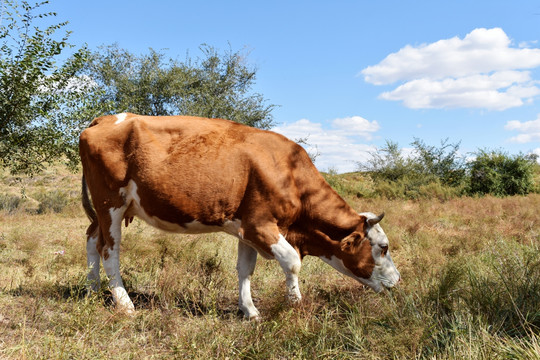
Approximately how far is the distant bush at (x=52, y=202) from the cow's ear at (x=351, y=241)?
1591 centimetres

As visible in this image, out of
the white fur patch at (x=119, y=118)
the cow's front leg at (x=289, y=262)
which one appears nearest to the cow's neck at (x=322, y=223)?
the cow's front leg at (x=289, y=262)

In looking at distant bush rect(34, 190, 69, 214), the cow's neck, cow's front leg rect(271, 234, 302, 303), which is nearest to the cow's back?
the cow's neck

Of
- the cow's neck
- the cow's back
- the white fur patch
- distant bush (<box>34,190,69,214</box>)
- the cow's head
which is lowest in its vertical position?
distant bush (<box>34,190,69,214</box>)

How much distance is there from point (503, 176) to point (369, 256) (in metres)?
26.3

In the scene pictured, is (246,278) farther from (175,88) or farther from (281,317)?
(175,88)

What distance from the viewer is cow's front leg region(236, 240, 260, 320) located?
5.27 meters

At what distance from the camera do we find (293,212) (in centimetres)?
532

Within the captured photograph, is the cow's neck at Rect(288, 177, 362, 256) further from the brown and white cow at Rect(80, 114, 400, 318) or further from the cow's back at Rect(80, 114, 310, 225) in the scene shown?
the cow's back at Rect(80, 114, 310, 225)

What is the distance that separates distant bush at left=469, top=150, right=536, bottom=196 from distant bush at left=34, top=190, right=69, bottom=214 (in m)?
23.3

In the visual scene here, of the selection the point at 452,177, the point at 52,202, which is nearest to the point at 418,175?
the point at 452,177

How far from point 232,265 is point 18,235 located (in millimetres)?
5864

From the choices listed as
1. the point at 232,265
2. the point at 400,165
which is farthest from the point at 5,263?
the point at 400,165

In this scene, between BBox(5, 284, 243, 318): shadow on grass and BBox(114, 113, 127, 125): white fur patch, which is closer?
BBox(5, 284, 243, 318): shadow on grass

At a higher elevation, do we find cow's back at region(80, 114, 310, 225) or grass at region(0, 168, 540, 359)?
cow's back at region(80, 114, 310, 225)
